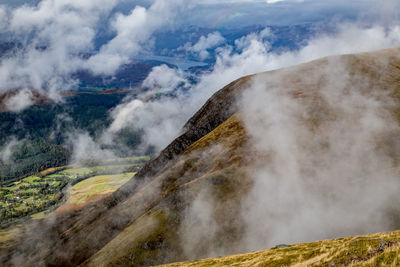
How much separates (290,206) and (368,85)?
12023 cm

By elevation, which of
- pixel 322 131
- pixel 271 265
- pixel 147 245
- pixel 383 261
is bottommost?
pixel 147 245

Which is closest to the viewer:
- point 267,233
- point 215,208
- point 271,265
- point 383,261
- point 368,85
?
point 383,261

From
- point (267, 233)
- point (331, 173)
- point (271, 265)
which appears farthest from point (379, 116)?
point (271, 265)

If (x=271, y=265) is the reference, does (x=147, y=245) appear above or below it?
below

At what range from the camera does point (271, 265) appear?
41.0 metres

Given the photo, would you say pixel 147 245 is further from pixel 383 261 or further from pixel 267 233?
pixel 383 261

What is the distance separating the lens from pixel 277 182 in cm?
12000

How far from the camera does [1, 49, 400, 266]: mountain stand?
325ft

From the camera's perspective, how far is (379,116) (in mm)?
140750

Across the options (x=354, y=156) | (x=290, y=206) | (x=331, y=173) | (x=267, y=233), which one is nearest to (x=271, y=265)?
(x=267, y=233)

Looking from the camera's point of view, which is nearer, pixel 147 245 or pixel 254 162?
pixel 147 245

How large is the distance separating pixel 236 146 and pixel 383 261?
133 metres

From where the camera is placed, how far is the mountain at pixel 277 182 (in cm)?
9906

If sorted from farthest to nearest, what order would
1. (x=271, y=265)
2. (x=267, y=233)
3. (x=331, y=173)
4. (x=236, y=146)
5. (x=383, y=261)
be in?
(x=236, y=146), (x=331, y=173), (x=267, y=233), (x=271, y=265), (x=383, y=261)
